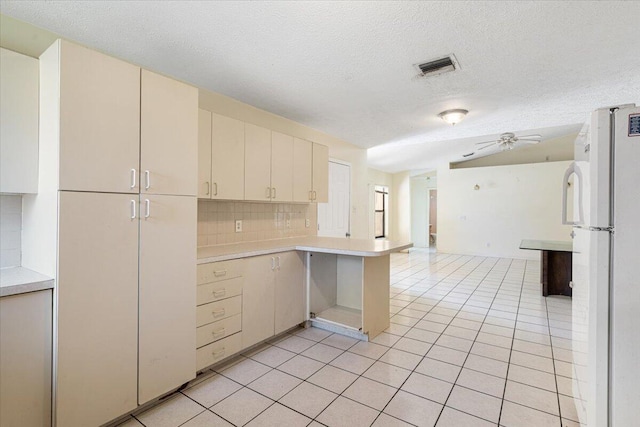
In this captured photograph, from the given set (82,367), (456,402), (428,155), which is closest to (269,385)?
(82,367)

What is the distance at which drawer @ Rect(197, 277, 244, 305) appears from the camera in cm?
220

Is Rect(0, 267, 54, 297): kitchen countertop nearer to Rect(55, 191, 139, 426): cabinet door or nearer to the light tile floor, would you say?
Rect(55, 191, 139, 426): cabinet door

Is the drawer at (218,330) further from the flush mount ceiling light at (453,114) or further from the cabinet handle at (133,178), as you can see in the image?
the flush mount ceiling light at (453,114)

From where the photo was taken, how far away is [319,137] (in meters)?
4.41

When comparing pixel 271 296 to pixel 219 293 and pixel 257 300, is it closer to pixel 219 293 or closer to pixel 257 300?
pixel 257 300

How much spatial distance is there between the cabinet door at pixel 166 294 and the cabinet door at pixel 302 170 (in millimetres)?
1529

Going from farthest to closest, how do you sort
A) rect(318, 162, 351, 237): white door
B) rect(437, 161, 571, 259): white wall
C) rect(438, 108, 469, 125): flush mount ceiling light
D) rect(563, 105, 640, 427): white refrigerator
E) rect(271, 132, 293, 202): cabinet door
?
rect(437, 161, 571, 259): white wall
rect(318, 162, 351, 237): white door
rect(438, 108, 469, 125): flush mount ceiling light
rect(271, 132, 293, 202): cabinet door
rect(563, 105, 640, 427): white refrigerator

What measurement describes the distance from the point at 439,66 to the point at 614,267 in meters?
1.96

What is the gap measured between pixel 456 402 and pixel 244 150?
2592mm

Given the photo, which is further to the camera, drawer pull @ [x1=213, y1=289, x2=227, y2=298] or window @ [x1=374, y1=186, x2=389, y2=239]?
window @ [x1=374, y1=186, x2=389, y2=239]

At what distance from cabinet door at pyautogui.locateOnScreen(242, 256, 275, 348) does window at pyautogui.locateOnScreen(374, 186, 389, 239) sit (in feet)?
21.7

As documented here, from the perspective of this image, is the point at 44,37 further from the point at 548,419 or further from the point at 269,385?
the point at 548,419

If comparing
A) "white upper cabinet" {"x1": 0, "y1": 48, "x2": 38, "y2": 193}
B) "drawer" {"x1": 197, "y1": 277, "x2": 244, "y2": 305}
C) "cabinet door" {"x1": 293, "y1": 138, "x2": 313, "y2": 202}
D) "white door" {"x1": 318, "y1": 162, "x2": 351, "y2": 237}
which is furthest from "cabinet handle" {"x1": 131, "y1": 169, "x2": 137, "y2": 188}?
"white door" {"x1": 318, "y1": 162, "x2": 351, "y2": 237}

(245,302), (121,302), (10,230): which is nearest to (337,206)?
(245,302)
